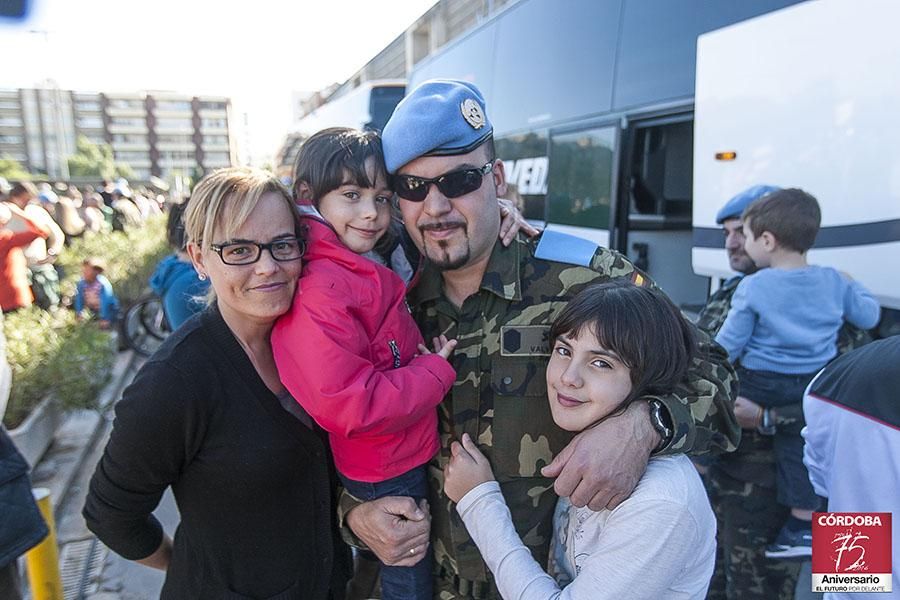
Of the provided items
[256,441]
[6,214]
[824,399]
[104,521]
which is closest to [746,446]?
[824,399]

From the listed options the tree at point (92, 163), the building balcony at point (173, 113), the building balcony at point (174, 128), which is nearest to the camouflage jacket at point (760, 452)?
the tree at point (92, 163)

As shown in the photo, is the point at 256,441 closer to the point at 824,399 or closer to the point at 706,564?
the point at 706,564

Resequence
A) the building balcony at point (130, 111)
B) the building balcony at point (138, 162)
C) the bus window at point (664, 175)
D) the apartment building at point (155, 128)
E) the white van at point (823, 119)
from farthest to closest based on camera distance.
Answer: the building balcony at point (138, 162) → the building balcony at point (130, 111) → the apartment building at point (155, 128) → the bus window at point (664, 175) → the white van at point (823, 119)

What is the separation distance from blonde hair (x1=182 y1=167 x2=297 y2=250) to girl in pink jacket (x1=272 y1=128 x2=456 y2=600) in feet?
0.64

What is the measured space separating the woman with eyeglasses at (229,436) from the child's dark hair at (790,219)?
2.09 metres

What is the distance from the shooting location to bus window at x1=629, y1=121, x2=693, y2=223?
16.9ft

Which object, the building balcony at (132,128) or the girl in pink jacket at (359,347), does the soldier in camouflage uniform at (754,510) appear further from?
the building balcony at (132,128)

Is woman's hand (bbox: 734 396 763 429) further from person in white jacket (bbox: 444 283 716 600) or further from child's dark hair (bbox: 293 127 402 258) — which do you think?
child's dark hair (bbox: 293 127 402 258)

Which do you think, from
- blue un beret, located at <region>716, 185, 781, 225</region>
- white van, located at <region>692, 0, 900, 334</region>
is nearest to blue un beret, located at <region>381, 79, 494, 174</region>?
blue un beret, located at <region>716, 185, 781, 225</region>

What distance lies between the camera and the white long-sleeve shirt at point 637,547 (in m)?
1.13

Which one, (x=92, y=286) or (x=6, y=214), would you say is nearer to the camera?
(x=6, y=214)

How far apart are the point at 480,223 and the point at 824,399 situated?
3.37 ft

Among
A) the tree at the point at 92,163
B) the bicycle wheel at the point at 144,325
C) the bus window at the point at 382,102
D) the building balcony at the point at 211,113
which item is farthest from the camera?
the building balcony at the point at 211,113

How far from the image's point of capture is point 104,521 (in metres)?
1.53
